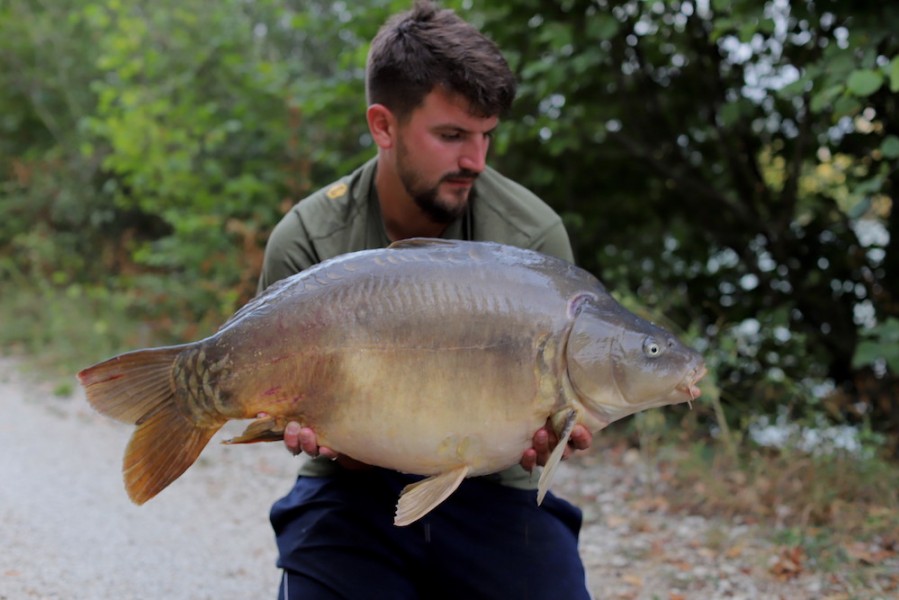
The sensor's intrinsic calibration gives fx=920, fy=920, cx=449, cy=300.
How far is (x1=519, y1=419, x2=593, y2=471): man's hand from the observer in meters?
1.52

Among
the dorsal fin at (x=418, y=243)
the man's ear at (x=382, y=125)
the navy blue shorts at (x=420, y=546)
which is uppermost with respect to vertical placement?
the man's ear at (x=382, y=125)

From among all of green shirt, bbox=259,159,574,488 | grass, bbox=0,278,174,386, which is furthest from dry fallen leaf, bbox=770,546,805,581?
grass, bbox=0,278,174,386

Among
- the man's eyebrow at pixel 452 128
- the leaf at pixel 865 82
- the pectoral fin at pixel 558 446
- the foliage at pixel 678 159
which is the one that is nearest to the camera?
the pectoral fin at pixel 558 446

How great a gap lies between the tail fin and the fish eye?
734 mm

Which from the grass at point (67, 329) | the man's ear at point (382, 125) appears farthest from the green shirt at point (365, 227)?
the grass at point (67, 329)

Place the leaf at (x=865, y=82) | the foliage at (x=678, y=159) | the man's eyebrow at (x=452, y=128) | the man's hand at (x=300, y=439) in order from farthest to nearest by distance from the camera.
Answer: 1. the foliage at (x=678, y=159)
2. the leaf at (x=865, y=82)
3. the man's eyebrow at (x=452, y=128)
4. the man's hand at (x=300, y=439)

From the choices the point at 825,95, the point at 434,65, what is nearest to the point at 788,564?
the point at 825,95

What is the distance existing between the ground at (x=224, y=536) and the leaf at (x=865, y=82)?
127cm

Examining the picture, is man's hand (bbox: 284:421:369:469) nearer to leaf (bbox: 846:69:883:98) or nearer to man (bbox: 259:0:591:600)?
man (bbox: 259:0:591:600)

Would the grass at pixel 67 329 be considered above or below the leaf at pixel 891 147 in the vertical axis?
below

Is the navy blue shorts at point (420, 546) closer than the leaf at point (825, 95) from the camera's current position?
Yes

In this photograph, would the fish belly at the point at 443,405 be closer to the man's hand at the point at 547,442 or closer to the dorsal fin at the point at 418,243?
the man's hand at the point at 547,442

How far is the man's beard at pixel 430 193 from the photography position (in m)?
1.89

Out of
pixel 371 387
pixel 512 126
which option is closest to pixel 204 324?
pixel 512 126
